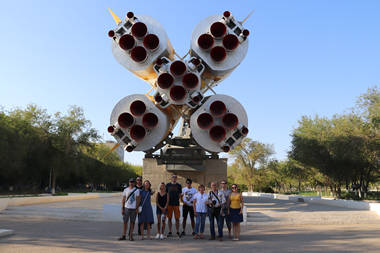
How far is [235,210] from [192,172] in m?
8.04

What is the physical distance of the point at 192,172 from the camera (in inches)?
615

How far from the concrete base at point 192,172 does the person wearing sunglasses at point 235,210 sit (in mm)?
7503

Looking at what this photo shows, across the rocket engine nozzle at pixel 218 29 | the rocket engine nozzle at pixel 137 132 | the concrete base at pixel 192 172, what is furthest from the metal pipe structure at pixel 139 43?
the concrete base at pixel 192 172

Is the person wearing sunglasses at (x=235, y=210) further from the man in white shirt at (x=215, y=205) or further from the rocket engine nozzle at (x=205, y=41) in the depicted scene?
the rocket engine nozzle at (x=205, y=41)

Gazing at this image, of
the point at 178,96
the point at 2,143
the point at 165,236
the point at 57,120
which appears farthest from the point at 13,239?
the point at 57,120

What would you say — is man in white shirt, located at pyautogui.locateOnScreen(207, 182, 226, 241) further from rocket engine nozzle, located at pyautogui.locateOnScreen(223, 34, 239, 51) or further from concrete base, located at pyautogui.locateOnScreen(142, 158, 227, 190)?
concrete base, located at pyautogui.locateOnScreen(142, 158, 227, 190)

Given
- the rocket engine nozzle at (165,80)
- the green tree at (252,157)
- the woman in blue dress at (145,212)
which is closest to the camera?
the woman in blue dress at (145,212)

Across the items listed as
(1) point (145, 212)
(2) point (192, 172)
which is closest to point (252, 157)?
(2) point (192, 172)

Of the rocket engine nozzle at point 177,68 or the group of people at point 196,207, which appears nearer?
the group of people at point 196,207

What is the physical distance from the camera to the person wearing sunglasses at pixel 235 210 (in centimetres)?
762

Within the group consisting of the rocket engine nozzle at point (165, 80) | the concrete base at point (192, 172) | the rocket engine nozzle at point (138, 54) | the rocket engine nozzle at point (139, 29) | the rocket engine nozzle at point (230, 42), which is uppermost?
the rocket engine nozzle at point (139, 29)

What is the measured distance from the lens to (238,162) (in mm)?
44219

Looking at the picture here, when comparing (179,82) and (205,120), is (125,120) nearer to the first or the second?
(179,82)

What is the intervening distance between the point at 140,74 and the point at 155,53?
1.54 meters
